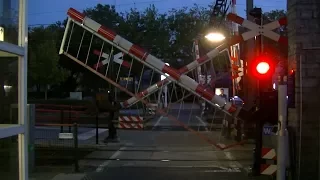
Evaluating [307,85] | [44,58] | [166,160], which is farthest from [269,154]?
[44,58]

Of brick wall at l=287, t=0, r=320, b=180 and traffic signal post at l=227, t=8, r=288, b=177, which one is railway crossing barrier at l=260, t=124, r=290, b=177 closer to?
brick wall at l=287, t=0, r=320, b=180

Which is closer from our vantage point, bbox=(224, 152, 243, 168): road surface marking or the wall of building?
the wall of building

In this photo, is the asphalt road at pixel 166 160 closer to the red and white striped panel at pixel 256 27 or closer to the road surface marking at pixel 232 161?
the road surface marking at pixel 232 161

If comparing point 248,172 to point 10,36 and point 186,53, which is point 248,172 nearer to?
point 10,36

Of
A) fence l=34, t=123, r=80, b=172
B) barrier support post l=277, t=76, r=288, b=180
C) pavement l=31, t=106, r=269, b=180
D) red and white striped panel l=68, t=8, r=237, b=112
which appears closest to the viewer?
barrier support post l=277, t=76, r=288, b=180

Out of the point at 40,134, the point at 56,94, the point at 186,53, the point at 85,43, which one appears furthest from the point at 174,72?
the point at 56,94

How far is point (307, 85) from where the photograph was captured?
9047mm

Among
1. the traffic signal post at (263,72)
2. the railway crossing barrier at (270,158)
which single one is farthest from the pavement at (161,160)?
the railway crossing barrier at (270,158)

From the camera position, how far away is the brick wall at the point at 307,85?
29.6ft

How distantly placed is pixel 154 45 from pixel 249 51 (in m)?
38.4

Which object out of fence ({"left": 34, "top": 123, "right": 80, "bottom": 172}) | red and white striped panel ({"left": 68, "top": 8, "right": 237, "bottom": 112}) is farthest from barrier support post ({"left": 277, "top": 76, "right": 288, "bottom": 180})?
fence ({"left": 34, "top": 123, "right": 80, "bottom": 172})

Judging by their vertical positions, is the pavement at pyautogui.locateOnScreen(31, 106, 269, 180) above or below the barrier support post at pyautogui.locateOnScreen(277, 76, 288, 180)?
below

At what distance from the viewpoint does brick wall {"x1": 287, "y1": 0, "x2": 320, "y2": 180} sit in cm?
901

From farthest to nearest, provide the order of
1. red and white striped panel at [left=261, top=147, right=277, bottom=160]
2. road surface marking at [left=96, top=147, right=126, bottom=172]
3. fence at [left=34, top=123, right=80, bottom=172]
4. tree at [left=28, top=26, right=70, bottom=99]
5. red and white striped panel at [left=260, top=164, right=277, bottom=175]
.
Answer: tree at [left=28, top=26, right=70, bottom=99] < fence at [left=34, top=123, right=80, bottom=172] < road surface marking at [left=96, top=147, right=126, bottom=172] < red and white striped panel at [left=261, top=147, right=277, bottom=160] < red and white striped panel at [left=260, top=164, right=277, bottom=175]
